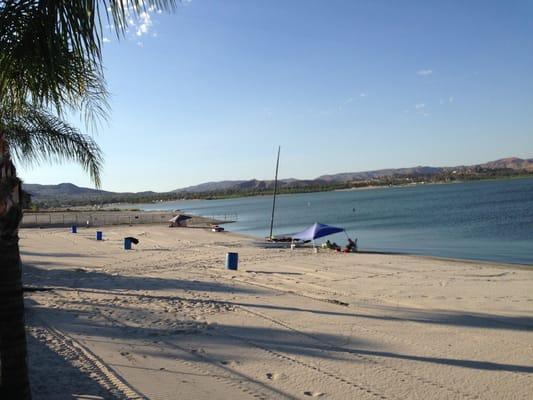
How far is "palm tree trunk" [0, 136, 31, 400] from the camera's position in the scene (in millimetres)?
3576

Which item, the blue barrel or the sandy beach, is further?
the blue barrel

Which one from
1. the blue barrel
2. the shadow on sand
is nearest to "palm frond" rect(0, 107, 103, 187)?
the shadow on sand

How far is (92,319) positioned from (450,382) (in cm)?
602

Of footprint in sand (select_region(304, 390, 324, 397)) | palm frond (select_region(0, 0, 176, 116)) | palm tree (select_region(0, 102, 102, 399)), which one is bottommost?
footprint in sand (select_region(304, 390, 324, 397))

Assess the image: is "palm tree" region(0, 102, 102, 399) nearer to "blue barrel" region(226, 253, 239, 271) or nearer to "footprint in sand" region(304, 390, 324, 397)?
"footprint in sand" region(304, 390, 324, 397)

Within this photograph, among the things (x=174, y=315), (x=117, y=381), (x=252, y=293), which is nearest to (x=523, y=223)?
(x=252, y=293)

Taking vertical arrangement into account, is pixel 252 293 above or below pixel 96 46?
below

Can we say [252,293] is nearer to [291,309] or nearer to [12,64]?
[291,309]

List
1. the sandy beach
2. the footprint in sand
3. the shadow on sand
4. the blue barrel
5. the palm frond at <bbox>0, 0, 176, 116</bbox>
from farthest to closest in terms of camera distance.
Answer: the blue barrel
the shadow on sand
the sandy beach
the footprint in sand
the palm frond at <bbox>0, 0, 176, 116</bbox>

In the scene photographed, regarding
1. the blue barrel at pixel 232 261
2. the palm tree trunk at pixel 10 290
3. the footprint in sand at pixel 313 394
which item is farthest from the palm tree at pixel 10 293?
the blue barrel at pixel 232 261

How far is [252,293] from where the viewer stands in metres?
12.3

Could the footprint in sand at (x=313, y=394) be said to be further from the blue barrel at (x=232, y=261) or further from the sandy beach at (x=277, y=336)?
the blue barrel at (x=232, y=261)

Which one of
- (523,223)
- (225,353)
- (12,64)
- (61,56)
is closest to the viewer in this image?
(61,56)

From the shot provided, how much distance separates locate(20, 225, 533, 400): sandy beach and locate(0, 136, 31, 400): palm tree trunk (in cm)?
132
